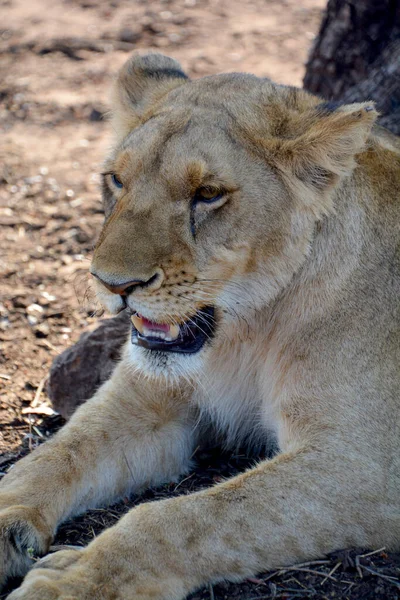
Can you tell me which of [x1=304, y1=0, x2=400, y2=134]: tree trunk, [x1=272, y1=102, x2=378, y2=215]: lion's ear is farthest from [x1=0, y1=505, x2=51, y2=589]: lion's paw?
[x1=304, y1=0, x2=400, y2=134]: tree trunk

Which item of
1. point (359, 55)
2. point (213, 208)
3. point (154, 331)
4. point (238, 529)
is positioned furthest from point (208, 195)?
point (359, 55)

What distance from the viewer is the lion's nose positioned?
298 cm

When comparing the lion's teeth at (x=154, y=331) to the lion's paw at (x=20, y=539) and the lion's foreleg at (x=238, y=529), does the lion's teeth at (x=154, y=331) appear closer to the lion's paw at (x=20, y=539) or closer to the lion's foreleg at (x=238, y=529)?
the lion's foreleg at (x=238, y=529)

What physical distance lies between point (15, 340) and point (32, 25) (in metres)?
5.24

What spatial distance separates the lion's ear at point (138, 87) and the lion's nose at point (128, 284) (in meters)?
0.95

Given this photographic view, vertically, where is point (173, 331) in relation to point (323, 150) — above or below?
below

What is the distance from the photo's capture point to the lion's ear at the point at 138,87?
12.6 feet

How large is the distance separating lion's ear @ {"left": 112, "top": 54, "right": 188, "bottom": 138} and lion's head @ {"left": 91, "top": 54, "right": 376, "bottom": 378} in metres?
0.37

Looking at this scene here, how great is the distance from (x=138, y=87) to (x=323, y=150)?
1.09 metres

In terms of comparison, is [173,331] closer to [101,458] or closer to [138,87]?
[101,458]

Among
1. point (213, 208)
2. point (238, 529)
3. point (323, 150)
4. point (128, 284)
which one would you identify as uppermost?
point (323, 150)

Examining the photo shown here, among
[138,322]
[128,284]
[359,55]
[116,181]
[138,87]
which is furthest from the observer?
[359,55]

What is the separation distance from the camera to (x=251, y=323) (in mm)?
3512

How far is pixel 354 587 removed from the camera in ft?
9.78
